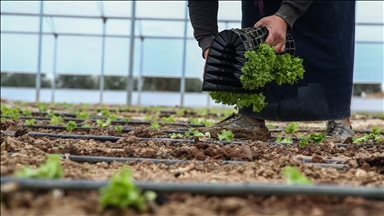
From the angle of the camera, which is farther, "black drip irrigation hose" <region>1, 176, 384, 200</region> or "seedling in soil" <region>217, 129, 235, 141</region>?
"seedling in soil" <region>217, 129, 235, 141</region>

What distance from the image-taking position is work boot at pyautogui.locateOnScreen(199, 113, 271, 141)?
339cm

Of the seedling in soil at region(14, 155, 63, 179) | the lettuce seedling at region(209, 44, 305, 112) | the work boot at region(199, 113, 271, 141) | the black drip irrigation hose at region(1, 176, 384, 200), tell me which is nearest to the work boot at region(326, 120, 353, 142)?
the work boot at region(199, 113, 271, 141)

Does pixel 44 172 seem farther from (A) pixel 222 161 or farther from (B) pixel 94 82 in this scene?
(B) pixel 94 82

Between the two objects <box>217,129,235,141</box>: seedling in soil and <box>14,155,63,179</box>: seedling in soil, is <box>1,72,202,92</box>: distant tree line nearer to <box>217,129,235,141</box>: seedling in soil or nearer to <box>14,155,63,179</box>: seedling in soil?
<box>217,129,235,141</box>: seedling in soil

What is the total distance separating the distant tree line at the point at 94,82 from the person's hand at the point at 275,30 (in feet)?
33.6

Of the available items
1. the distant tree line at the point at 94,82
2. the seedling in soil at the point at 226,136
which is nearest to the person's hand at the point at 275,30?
the seedling in soil at the point at 226,136

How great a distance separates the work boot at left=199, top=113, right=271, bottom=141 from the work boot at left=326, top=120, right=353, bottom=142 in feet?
1.86

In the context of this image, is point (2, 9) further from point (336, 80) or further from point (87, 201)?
point (87, 201)

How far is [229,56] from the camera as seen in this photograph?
3154 millimetres

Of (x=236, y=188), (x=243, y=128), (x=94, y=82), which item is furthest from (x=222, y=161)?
(x=94, y=82)

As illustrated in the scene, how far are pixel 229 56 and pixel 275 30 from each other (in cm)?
37

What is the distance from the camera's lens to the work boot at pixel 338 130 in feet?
11.9

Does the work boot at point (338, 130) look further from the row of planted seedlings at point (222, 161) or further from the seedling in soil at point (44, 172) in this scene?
the seedling in soil at point (44, 172)

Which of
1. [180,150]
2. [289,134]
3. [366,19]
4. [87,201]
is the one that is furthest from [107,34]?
[87,201]
